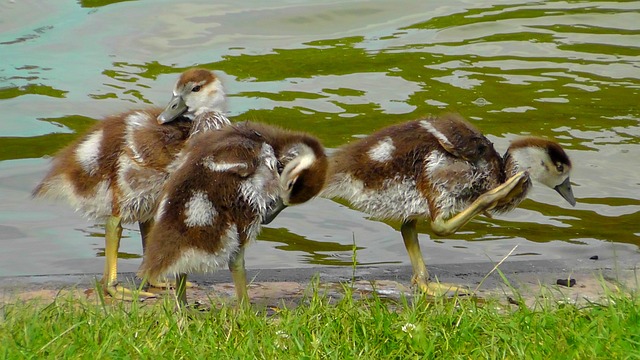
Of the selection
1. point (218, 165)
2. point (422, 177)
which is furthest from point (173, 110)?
point (422, 177)

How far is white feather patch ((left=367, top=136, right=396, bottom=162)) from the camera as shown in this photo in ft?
18.4

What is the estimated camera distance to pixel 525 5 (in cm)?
1145

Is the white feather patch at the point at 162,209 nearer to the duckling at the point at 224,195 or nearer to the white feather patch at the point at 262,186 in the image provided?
the duckling at the point at 224,195

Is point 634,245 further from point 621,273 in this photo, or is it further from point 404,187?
point 404,187

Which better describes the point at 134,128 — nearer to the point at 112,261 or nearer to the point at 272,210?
the point at 112,261

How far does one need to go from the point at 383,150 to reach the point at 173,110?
990 mm

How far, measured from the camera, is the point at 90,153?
217 inches

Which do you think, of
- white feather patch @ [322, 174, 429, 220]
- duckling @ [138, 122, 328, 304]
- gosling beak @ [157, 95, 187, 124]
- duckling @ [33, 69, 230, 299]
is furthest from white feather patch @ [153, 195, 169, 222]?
white feather patch @ [322, 174, 429, 220]

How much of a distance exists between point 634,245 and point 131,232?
290cm

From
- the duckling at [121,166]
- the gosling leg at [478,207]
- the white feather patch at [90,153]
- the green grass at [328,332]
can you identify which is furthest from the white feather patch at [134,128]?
the gosling leg at [478,207]

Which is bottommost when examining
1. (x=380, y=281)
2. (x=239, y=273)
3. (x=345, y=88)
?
(x=345, y=88)

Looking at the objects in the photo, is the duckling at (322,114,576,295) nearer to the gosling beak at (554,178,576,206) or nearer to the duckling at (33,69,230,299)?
the gosling beak at (554,178,576,206)

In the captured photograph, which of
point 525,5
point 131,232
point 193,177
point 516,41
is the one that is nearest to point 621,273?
point 193,177

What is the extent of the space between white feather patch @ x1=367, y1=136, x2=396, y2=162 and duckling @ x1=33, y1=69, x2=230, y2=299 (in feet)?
2.32
